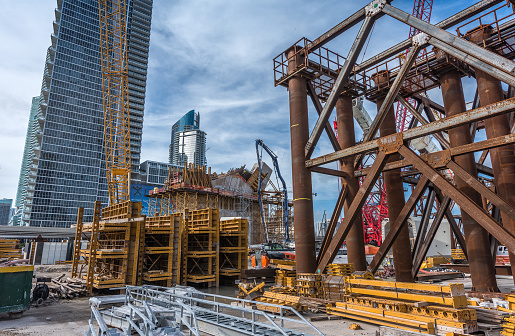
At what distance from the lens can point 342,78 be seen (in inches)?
461

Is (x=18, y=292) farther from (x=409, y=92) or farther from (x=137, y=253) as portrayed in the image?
(x=409, y=92)

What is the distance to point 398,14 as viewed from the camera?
10.4m

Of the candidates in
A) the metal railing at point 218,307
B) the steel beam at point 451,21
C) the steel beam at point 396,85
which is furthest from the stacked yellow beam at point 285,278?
the steel beam at point 451,21

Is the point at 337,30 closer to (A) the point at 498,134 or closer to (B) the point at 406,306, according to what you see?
(A) the point at 498,134

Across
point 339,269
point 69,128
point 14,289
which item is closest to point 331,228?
point 339,269

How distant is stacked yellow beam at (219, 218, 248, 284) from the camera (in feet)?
68.3

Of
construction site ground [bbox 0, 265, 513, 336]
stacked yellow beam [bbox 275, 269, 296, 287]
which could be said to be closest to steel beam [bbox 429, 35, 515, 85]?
construction site ground [bbox 0, 265, 513, 336]

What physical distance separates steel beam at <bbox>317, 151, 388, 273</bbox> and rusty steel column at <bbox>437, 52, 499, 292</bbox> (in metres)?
3.68

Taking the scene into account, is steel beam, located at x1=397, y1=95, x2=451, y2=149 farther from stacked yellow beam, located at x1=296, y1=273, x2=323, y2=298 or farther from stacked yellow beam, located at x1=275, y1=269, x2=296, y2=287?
stacked yellow beam, located at x1=275, y1=269, x2=296, y2=287

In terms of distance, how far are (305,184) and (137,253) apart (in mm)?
9379

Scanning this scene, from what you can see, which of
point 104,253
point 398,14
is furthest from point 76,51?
point 398,14

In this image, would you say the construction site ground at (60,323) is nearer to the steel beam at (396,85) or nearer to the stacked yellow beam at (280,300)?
the stacked yellow beam at (280,300)

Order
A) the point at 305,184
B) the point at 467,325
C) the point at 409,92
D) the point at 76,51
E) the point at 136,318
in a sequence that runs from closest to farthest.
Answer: the point at 467,325, the point at 136,318, the point at 305,184, the point at 409,92, the point at 76,51

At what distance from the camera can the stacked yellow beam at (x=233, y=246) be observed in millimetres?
20812
